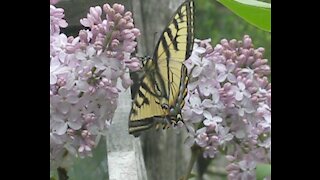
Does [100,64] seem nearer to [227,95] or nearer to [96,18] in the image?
[96,18]

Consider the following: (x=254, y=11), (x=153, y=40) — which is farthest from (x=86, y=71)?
(x=254, y=11)

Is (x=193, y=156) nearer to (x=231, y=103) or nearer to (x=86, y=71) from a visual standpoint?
(x=231, y=103)

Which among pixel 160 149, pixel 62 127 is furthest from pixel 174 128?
pixel 62 127

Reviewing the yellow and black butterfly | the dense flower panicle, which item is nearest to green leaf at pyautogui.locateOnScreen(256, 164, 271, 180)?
the dense flower panicle

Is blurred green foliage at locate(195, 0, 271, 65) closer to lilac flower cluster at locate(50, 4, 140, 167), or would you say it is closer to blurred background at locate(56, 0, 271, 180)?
blurred background at locate(56, 0, 271, 180)

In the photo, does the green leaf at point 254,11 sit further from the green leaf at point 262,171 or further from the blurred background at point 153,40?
the green leaf at point 262,171

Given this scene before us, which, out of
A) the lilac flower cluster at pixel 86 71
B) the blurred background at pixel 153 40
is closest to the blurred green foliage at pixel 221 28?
the blurred background at pixel 153 40
